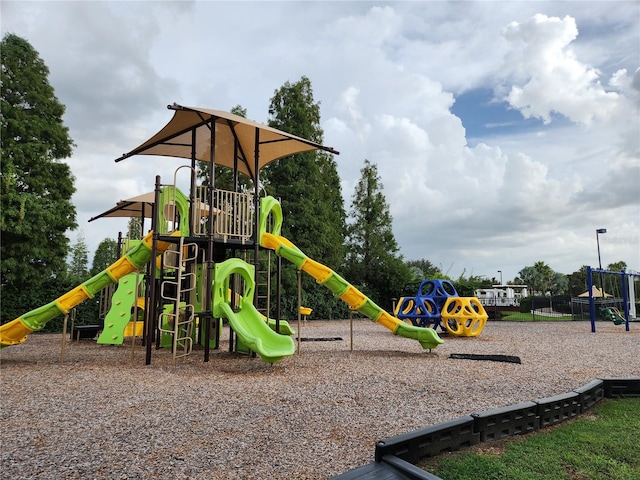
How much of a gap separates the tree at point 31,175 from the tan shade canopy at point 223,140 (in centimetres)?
838

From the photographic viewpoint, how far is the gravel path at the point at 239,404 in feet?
11.3

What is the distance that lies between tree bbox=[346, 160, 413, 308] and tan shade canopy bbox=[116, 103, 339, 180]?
50.8 feet

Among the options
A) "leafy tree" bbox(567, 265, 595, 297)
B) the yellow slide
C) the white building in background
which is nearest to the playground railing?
the yellow slide

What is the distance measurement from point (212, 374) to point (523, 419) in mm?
4984

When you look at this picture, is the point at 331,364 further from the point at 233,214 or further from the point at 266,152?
the point at 266,152

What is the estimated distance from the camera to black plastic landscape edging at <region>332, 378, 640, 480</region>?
2.95 m

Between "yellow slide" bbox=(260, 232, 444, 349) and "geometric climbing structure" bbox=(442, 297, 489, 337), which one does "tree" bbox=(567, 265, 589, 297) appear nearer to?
"geometric climbing structure" bbox=(442, 297, 489, 337)

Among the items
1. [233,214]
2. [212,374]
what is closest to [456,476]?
[212,374]

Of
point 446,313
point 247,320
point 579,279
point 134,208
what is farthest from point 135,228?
point 579,279

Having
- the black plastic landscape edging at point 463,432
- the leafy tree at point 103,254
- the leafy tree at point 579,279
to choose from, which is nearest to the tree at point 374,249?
the black plastic landscape edging at point 463,432

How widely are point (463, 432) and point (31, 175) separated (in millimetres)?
19046

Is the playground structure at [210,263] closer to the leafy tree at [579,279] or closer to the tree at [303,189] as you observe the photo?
the tree at [303,189]

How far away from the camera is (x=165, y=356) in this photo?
9570 mm

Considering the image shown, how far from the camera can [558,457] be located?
3.47 meters
